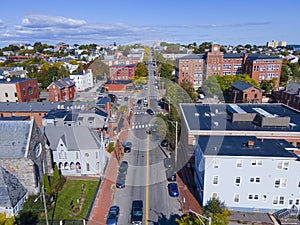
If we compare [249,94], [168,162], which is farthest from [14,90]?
[249,94]

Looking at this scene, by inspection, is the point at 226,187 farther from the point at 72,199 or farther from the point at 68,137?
the point at 68,137

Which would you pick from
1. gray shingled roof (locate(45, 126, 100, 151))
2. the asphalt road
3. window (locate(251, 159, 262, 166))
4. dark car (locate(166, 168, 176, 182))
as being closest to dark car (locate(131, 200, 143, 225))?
the asphalt road

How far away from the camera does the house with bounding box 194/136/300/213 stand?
77.3 ft

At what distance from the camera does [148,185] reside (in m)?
30.2

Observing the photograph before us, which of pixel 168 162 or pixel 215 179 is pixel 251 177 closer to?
pixel 215 179

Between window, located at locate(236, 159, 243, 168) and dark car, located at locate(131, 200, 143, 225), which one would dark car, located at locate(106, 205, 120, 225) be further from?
window, located at locate(236, 159, 243, 168)

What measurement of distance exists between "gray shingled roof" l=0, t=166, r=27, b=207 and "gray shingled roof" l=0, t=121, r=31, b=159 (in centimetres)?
175

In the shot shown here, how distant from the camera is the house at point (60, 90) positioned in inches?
2660

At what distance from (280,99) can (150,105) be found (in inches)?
1416

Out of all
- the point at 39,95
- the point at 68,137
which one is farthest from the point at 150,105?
the point at 68,137

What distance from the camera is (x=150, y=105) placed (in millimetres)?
70625

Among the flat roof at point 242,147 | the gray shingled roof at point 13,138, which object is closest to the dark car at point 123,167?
the flat roof at point 242,147

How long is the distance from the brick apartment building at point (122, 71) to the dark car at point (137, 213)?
82.5 m

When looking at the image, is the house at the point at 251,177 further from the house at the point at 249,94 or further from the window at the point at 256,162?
the house at the point at 249,94
